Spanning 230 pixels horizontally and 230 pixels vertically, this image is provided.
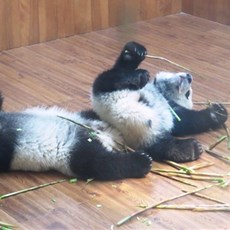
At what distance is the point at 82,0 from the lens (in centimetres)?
309

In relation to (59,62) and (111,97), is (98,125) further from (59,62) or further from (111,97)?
(59,62)

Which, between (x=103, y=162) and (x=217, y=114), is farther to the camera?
(x=217, y=114)

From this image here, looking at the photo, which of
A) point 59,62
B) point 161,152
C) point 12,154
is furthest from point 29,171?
point 59,62

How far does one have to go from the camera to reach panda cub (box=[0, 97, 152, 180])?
173 cm

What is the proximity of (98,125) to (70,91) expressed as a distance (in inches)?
22.6

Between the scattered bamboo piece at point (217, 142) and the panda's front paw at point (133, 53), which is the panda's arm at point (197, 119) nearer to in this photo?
the scattered bamboo piece at point (217, 142)

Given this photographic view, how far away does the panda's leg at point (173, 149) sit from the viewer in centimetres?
184

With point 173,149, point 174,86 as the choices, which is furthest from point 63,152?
point 174,86

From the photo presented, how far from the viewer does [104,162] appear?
5.66 ft

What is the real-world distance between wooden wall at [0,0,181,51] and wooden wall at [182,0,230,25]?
0.13m

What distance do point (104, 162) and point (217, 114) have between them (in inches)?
19.8

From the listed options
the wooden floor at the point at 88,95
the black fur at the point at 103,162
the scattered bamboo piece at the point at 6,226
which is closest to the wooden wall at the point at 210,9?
→ the wooden floor at the point at 88,95

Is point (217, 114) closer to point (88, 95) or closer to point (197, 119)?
point (197, 119)

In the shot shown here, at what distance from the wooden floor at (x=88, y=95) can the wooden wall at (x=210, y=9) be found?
40 millimetres
